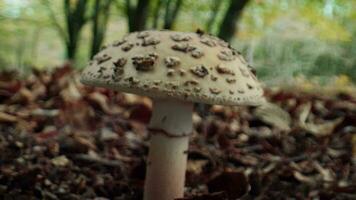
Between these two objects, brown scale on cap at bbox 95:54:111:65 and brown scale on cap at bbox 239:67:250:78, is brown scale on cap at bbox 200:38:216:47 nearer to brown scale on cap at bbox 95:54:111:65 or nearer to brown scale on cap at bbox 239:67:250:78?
brown scale on cap at bbox 239:67:250:78

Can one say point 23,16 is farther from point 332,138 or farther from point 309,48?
point 332,138

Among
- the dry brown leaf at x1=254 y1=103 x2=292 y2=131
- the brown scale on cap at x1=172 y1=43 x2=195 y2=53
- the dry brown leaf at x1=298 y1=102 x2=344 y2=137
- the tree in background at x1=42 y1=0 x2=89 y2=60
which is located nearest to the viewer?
the brown scale on cap at x1=172 y1=43 x2=195 y2=53

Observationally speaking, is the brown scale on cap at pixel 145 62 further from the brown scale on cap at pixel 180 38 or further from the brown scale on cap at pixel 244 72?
the brown scale on cap at pixel 244 72

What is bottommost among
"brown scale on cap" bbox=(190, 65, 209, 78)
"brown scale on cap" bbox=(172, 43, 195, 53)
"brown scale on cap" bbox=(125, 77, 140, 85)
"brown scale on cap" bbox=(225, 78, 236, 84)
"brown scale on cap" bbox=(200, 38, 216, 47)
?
"brown scale on cap" bbox=(125, 77, 140, 85)

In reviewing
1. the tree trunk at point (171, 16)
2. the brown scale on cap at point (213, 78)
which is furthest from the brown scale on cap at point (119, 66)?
the tree trunk at point (171, 16)

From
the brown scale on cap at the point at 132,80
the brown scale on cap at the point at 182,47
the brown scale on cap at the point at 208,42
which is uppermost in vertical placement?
the brown scale on cap at the point at 208,42

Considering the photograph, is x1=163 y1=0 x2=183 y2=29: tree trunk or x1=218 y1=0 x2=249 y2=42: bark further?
x1=163 y1=0 x2=183 y2=29: tree trunk

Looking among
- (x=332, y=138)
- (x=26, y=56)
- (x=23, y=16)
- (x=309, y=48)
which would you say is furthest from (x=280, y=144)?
(x=26, y=56)

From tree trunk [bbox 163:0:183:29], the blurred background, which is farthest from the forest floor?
tree trunk [bbox 163:0:183:29]
